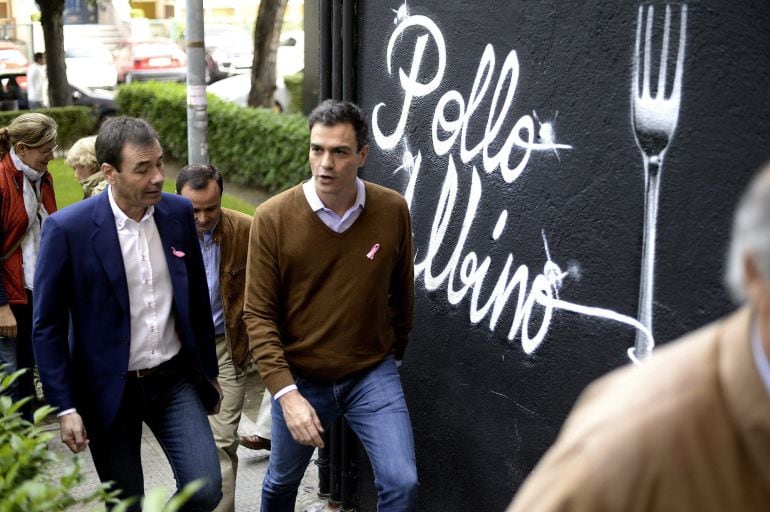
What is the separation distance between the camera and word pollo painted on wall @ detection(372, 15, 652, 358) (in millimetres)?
4152

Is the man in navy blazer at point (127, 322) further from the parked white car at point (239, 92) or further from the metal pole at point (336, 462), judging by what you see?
the parked white car at point (239, 92)

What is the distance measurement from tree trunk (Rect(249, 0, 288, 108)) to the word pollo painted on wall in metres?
13.9

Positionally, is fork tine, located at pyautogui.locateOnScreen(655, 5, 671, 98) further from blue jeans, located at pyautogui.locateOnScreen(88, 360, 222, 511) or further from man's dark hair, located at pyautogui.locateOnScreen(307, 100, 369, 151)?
blue jeans, located at pyautogui.locateOnScreen(88, 360, 222, 511)

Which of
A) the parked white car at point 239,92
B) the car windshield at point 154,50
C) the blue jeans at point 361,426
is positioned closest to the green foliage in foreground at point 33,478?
the blue jeans at point 361,426

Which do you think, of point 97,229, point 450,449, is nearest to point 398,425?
point 450,449

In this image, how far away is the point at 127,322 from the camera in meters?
4.18

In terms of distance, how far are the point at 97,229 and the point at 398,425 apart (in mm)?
1415

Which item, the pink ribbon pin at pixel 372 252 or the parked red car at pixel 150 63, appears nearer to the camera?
the pink ribbon pin at pixel 372 252

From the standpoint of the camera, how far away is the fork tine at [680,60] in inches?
134

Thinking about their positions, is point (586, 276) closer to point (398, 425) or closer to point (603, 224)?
point (603, 224)

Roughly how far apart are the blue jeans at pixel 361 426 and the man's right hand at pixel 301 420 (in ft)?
0.49

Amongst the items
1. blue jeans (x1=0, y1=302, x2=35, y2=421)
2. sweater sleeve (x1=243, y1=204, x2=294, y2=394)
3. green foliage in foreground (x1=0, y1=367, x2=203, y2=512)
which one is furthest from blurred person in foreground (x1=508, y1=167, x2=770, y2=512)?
blue jeans (x1=0, y1=302, x2=35, y2=421)

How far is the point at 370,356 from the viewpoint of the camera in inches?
174

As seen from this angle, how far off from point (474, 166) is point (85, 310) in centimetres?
168
